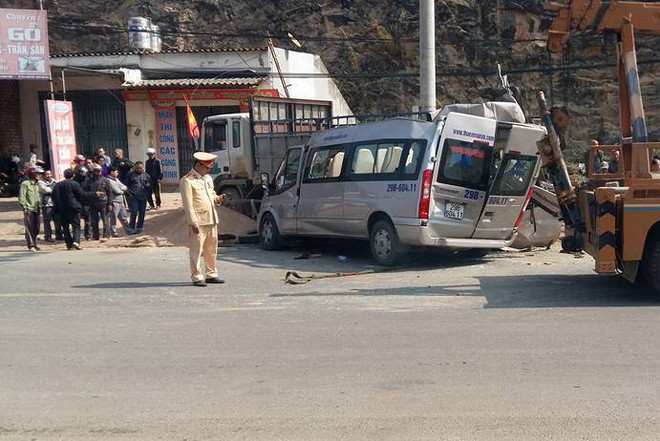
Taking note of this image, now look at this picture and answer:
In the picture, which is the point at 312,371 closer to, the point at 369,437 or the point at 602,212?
the point at 369,437

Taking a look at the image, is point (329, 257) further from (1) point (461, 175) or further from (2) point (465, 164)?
(2) point (465, 164)

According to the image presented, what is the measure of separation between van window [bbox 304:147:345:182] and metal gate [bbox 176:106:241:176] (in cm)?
1098

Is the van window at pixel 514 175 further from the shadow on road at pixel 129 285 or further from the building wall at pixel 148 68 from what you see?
the building wall at pixel 148 68

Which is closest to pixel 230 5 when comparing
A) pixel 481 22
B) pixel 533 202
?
pixel 481 22

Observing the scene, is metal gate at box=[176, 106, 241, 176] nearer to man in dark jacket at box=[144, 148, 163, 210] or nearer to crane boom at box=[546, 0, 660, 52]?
man in dark jacket at box=[144, 148, 163, 210]

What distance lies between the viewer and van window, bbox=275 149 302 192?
42.1 feet

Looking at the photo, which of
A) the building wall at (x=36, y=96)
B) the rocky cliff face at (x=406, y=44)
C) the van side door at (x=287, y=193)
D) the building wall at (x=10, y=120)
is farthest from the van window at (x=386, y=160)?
the rocky cliff face at (x=406, y=44)

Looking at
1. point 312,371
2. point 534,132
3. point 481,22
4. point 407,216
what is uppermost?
point 481,22

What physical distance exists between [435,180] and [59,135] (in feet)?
35.8

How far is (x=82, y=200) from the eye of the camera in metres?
14.3

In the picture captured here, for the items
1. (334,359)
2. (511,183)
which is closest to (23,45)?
(511,183)

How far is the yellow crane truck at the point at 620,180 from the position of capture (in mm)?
7660

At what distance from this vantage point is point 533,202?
1150 cm

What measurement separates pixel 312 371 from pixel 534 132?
6.94 m
